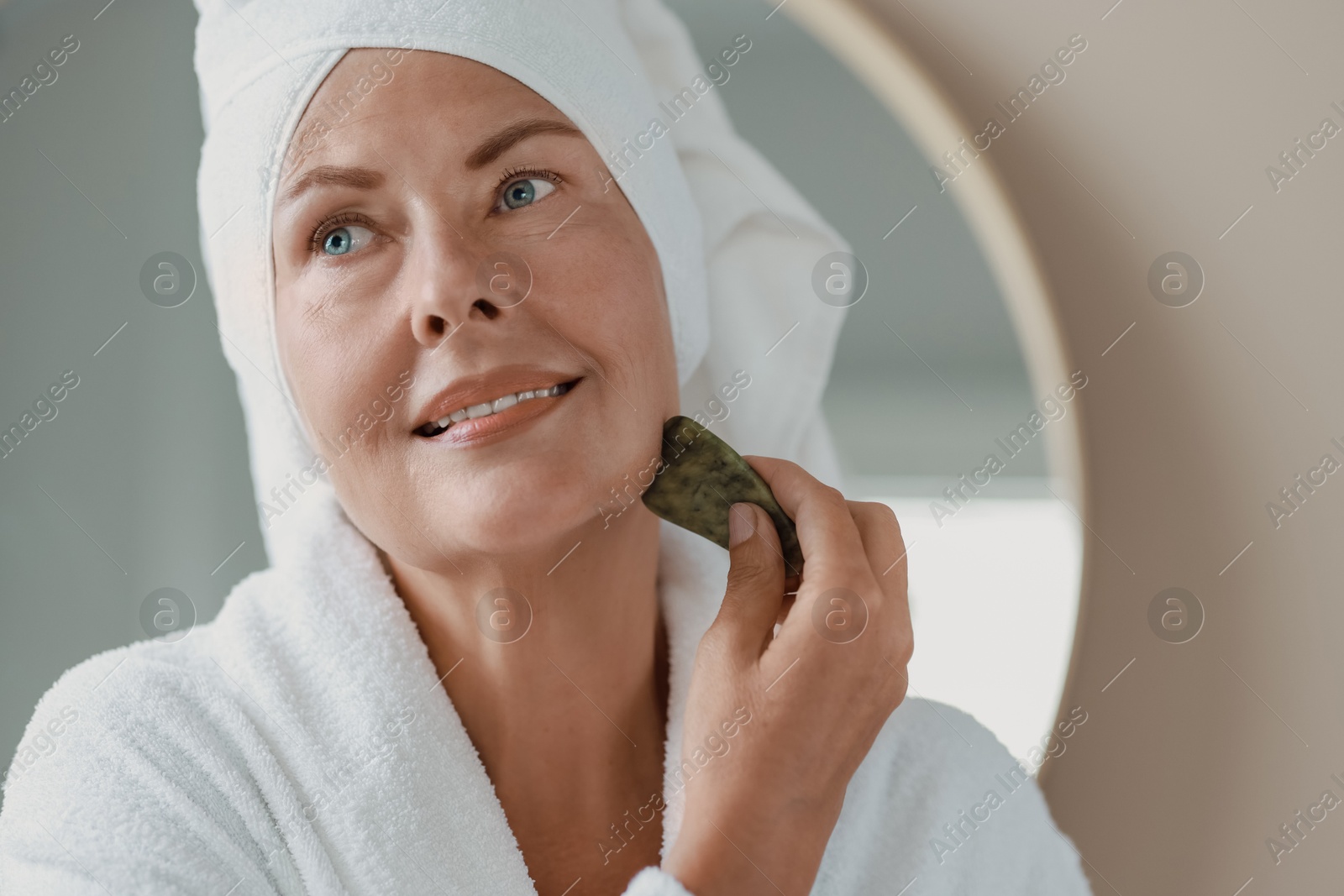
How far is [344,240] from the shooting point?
628 mm

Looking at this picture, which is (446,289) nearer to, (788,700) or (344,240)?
(344,240)

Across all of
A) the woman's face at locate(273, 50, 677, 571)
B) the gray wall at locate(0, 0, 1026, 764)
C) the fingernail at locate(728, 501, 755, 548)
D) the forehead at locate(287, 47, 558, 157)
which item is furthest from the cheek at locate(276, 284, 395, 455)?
the gray wall at locate(0, 0, 1026, 764)

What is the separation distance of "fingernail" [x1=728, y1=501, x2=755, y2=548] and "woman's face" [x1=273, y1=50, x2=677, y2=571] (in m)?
0.08

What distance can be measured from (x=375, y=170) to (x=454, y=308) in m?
0.11

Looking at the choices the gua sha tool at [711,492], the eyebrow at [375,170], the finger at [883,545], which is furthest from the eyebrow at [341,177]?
the finger at [883,545]

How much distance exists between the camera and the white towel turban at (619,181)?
62 cm

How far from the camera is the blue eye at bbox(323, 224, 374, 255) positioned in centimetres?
62

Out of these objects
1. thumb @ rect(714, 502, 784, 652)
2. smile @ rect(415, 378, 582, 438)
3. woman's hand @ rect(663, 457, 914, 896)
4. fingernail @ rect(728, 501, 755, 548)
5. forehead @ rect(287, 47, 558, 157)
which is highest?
forehead @ rect(287, 47, 558, 157)

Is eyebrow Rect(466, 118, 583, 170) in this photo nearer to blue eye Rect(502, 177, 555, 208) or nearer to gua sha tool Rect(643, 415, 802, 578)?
blue eye Rect(502, 177, 555, 208)

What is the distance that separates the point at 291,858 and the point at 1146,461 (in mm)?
834

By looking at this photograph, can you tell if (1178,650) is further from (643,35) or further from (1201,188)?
(643,35)

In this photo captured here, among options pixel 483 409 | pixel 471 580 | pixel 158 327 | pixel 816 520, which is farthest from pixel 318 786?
pixel 158 327

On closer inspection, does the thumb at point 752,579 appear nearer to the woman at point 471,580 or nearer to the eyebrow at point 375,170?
the woman at point 471,580

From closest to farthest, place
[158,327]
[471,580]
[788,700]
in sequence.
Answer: [788,700] < [471,580] < [158,327]
